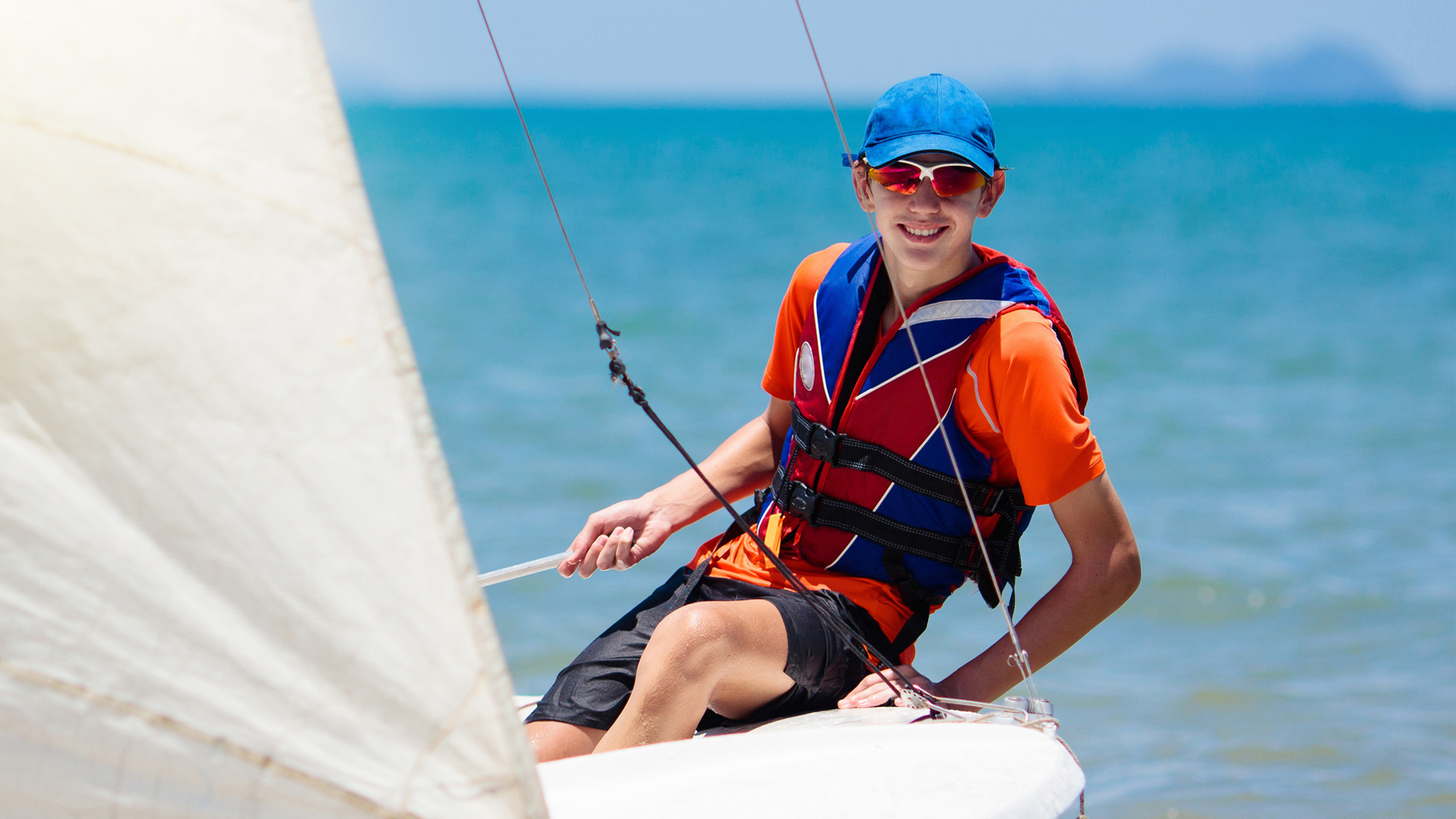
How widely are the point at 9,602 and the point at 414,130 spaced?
94860mm

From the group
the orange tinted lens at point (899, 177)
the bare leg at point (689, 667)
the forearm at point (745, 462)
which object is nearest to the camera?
the bare leg at point (689, 667)

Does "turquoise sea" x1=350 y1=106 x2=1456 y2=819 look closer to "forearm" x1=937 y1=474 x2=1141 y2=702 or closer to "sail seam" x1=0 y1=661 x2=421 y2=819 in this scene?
"forearm" x1=937 y1=474 x2=1141 y2=702

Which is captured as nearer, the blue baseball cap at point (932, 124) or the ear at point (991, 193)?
the blue baseball cap at point (932, 124)

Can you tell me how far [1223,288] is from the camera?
18562mm

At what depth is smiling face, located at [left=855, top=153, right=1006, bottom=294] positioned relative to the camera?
2.50 meters

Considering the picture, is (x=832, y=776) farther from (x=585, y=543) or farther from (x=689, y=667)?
(x=585, y=543)

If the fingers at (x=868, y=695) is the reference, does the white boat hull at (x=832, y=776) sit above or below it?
below

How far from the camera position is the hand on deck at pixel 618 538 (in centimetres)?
272

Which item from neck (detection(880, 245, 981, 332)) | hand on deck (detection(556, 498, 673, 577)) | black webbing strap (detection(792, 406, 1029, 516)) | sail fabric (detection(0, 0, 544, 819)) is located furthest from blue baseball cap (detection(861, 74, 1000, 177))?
sail fabric (detection(0, 0, 544, 819))

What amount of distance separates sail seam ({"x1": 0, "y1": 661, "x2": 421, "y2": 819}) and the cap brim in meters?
1.64

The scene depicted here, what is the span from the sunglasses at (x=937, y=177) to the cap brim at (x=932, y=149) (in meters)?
0.02

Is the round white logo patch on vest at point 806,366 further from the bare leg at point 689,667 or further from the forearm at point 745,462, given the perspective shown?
the bare leg at point 689,667

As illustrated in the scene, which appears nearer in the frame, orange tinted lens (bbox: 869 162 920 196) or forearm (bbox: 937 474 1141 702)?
forearm (bbox: 937 474 1141 702)

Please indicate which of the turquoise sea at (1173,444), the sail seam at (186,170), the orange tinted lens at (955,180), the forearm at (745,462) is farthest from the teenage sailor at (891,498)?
the turquoise sea at (1173,444)
